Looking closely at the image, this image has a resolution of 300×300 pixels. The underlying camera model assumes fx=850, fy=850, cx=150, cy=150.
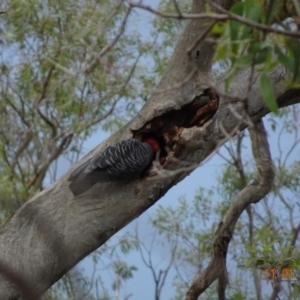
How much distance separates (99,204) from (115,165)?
0.19 metres

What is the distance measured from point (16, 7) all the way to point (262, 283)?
2.48 meters

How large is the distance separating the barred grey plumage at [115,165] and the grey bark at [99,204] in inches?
1.6

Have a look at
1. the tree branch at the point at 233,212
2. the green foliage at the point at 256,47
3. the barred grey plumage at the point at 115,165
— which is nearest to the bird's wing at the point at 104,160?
the barred grey plumage at the point at 115,165

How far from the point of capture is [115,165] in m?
3.32

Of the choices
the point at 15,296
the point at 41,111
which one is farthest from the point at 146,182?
the point at 41,111

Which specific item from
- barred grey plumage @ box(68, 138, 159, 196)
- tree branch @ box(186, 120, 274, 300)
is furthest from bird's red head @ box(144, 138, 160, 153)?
tree branch @ box(186, 120, 274, 300)

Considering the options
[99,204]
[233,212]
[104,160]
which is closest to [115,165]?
[104,160]

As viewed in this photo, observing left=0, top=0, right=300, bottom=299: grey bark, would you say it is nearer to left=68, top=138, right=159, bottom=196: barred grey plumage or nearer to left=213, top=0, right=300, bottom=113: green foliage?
left=68, top=138, right=159, bottom=196: barred grey plumage

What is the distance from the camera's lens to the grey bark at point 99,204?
10.9 ft

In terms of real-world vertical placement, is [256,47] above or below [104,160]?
below

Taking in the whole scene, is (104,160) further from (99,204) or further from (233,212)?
(233,212)

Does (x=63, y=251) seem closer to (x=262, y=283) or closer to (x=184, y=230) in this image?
(x=262, y=283)

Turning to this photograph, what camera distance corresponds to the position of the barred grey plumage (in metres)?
3.32

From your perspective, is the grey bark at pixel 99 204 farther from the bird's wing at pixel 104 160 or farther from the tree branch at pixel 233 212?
the tree branch at pixel 233 212
